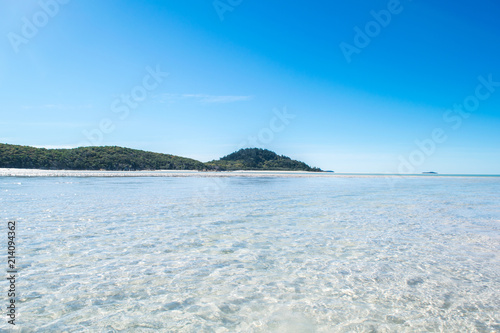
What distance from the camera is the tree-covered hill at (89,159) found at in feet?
248

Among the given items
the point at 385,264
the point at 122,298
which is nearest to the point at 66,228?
the point at 122,298

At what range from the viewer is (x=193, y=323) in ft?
14.6

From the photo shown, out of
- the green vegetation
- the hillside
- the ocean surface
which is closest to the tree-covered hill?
the green vegetation

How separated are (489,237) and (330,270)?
7507 millimetres

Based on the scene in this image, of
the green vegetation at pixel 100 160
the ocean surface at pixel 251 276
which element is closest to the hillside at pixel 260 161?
the green vegetation at pixel 100 160

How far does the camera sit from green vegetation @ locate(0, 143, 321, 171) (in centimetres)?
7581

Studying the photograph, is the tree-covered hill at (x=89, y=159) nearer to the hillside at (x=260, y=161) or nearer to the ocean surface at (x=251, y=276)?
the hillside at (x=260, y=161)

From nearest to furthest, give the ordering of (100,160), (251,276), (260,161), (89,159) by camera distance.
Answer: (251,276), (89,159), (100,160), (260,161)

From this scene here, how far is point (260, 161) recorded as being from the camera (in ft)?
447

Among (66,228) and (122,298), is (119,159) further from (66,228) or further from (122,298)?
(122,298)

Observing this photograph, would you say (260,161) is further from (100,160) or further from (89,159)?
(89,159)

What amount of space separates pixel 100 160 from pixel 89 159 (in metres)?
3.08

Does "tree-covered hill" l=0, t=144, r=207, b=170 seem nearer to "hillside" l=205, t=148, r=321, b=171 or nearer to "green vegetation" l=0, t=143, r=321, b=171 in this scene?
"green vegetation" l=0, t=143, r=321, b=171

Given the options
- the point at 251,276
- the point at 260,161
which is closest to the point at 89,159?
the point at 260,161
